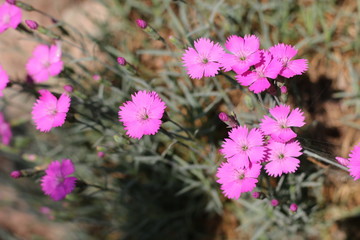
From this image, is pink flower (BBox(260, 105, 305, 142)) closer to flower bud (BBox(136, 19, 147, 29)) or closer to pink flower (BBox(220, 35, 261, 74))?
pink flower (BBox(220, 35, 261, 74))

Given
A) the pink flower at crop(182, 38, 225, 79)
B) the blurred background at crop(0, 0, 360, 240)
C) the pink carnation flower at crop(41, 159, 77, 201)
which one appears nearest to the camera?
the pink flower at crop(182, 38, 225, 79)

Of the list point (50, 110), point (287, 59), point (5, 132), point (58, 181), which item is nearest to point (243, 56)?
point (287, 59)

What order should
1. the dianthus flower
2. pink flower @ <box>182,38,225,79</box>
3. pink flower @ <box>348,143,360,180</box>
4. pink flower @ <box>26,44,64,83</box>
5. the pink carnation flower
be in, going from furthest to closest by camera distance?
pink flower @ <box>26,44,64,83</box>
the dianthus flower
the pink carnation flower
pink flower @ <box>182,38,225,79</box>
pink flower @ <box>348,143,360,180</box>

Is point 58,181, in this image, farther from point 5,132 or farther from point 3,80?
point 5,132

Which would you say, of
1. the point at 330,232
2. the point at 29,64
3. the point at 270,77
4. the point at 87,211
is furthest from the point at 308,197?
the point at 29,64

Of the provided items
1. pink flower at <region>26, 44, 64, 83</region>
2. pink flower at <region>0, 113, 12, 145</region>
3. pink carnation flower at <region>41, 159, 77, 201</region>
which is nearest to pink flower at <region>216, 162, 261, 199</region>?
pink carnation flower at <region>41, 159, 77, 201</region>

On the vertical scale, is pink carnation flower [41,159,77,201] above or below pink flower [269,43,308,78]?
below
